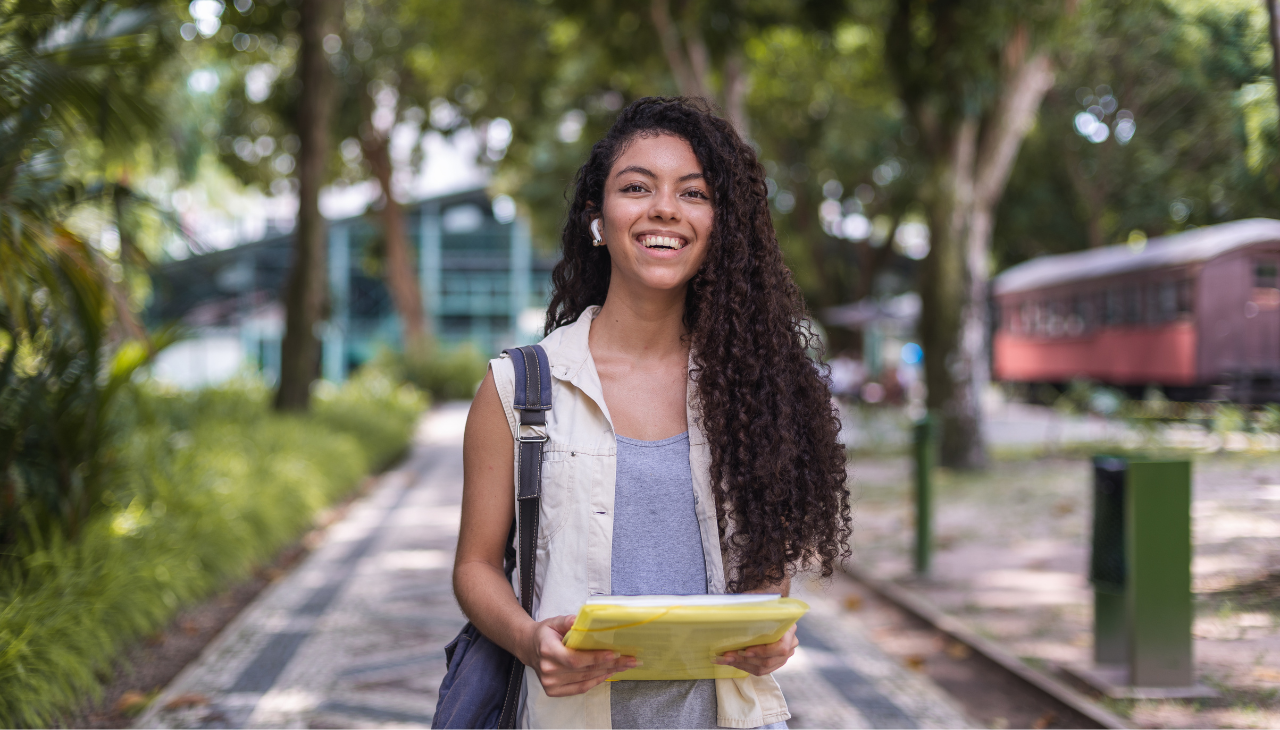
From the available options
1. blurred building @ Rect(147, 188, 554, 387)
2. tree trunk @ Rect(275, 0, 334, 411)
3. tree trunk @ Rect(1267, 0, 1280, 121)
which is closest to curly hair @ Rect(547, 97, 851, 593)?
tree trunk @ Rect(1267, 0, 1280, 121)

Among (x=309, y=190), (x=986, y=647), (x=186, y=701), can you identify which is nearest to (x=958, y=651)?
(x=986, y=647)

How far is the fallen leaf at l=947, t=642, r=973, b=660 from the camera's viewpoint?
5.73 metres

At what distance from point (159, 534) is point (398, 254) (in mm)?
19470

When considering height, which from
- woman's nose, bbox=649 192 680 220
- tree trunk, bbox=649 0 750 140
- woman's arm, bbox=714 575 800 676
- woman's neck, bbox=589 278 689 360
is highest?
tree trunk, bbox=649 0 750 140

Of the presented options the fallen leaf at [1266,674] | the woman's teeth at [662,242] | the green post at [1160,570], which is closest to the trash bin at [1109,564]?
the green post at [1160,570]

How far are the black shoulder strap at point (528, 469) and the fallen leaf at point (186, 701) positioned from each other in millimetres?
3265

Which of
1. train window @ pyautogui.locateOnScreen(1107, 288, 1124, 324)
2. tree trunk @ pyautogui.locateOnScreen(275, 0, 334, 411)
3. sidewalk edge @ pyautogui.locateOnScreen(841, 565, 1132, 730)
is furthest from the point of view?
train window @ pyautogui.locateOnScreen(1107, 288, 1124, 324)

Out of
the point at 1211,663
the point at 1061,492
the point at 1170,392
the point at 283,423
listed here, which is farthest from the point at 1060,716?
the point at 1170,392

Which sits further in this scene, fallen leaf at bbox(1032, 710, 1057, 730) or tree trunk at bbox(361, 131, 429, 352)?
tree trunk at bbox(361, 131, 429, 352)

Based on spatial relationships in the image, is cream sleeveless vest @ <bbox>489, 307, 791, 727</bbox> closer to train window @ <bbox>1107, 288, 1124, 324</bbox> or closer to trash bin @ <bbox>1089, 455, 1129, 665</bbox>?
trash bin @ <bbox>1089, 455, 1129, 665</bbox>

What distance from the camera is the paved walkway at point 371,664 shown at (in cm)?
463

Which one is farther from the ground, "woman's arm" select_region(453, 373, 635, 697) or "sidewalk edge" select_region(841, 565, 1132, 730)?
"woman's arm" select_region(453, 373, 635, 697)

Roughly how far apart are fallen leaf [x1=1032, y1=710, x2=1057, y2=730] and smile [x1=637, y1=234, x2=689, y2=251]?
3555 millimetres

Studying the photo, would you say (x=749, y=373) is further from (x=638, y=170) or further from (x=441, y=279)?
(x=441, y=279)
